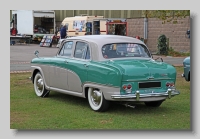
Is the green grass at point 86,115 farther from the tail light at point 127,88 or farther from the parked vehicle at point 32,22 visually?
the parked vehicle at point 32,22

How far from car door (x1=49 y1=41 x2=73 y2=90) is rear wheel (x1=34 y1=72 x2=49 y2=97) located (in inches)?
16.8

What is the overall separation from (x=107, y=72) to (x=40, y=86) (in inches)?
108

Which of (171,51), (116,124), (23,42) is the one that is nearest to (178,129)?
(116,124)

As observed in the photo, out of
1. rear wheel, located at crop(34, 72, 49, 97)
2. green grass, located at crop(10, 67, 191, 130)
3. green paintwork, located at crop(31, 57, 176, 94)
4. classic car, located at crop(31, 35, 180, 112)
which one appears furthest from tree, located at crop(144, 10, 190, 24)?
rear wheel, located at crop(34, 72, 49, 97)

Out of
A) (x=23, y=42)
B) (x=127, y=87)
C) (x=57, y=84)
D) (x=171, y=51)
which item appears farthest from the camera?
(x=23, y=42)

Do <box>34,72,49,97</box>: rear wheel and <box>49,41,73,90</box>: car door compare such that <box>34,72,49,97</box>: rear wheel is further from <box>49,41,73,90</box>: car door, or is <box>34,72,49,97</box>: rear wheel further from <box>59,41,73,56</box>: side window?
<box>59,41,73,56</box>: side window

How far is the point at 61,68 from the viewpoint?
31.3ft

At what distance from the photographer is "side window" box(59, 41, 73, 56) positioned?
384 inches

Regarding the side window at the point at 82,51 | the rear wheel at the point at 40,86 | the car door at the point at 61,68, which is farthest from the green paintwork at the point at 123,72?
the rear wheel at the point at 40,86

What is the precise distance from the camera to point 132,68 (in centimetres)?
819

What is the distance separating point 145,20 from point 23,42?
9.51 meters

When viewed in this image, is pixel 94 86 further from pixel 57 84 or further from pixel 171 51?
pixel 171 51

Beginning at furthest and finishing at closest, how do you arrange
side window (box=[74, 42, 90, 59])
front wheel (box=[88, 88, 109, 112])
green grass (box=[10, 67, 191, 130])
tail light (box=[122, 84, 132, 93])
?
1. side window (box=[74, 42, 90, 59])
2. front wheel (box=[88, 88, 109, 112])
3. tail light (box=[122, 84, 132, 93])
4. green grass (box=[10, 67, 191, 130])

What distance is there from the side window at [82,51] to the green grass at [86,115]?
3.38 ft
